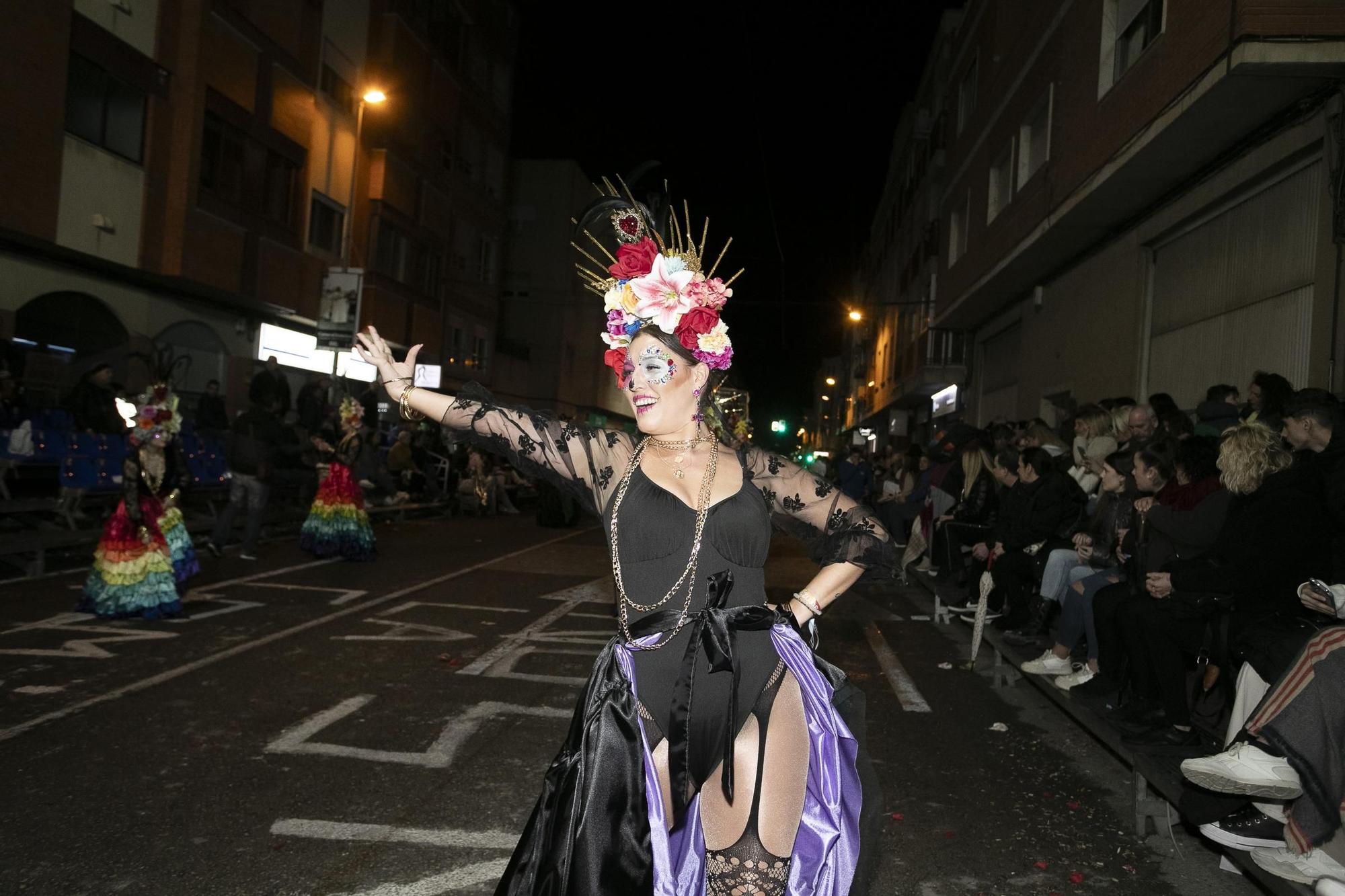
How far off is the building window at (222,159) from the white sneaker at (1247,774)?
71.5ft

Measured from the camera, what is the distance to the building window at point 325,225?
25.4 metres

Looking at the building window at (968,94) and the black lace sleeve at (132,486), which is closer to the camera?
the black lace sleeve at (132,486)

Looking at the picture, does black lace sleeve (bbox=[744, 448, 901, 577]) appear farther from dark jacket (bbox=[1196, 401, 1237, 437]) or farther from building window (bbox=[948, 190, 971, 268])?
building window (bbox=[948, 190, 971, 268])

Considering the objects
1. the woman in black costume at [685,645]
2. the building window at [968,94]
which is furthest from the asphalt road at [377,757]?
the building window at [968,94]

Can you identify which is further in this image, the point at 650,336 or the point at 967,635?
the point at 967,635

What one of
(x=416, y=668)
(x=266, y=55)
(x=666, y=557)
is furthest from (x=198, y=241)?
(x=666, y=557)

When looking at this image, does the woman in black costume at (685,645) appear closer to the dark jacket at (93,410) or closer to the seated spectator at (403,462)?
the dark jacket at (93,410)

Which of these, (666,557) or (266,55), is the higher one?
(266,55)

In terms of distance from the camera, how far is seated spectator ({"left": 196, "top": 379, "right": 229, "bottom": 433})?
17219 millimetres

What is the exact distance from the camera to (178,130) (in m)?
20.0

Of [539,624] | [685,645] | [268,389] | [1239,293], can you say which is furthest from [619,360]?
[268,389]

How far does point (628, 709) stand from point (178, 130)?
20986 mm

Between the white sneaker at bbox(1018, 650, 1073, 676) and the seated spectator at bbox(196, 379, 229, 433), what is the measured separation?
14632mm

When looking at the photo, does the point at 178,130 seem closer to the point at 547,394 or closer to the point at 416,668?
the point at 416,668
